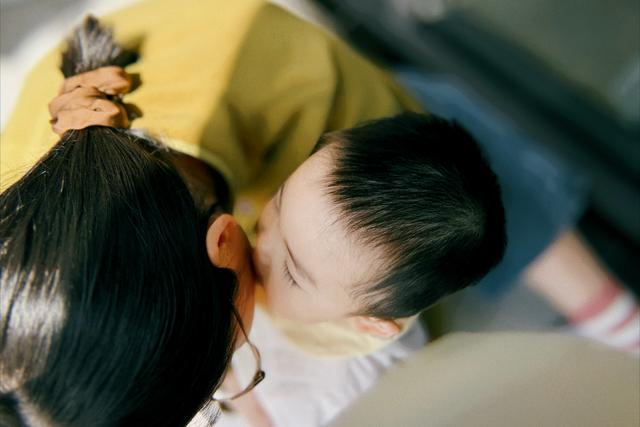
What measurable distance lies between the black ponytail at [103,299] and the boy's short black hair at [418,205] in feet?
0.48

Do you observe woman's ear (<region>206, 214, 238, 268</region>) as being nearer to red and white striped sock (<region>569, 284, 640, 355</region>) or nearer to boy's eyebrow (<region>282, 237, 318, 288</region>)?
boy's eyebrow (<region>282, 237, 318, 288</region>)

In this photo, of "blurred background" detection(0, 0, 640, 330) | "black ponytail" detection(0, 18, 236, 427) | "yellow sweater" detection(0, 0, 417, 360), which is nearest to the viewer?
"black ponytail" detection(0, 18, 236, 427)

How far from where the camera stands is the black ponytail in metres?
0.38

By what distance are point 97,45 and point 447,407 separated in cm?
60

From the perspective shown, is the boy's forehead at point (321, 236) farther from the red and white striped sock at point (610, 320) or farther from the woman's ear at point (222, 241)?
the red and white striped sock at point (610, 320)

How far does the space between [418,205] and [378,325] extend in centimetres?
18

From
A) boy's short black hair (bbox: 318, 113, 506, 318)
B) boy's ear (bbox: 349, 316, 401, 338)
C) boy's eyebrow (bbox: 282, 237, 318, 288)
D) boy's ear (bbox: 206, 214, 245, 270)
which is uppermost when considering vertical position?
boy's short black hair (bbox: 318, 113, 506, 318)

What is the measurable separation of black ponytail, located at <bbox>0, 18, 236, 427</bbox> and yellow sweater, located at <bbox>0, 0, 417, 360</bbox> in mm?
142

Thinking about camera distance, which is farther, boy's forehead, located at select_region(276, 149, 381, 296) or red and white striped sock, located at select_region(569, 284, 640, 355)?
red and white striped sock, located at select_region(569, 284, 640, 355)

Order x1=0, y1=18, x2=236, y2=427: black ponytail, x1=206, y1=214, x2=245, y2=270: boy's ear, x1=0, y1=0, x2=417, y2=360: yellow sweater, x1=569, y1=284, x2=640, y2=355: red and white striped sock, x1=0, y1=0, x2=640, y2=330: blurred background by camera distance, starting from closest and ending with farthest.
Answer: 1. x1=0, y1=18, x2=236, y2=427: black ponytail
2. x1=206, y1=214, x2=245, y2=270: boy's ear
3. x1=0, y1=0, x2=417, y2=360: yellow sweater
4. x1=569, y1=284, x2=640, y2=355: red and white striped sock
5. x1=0, y1=0, x2=640, y2=330: blurred background

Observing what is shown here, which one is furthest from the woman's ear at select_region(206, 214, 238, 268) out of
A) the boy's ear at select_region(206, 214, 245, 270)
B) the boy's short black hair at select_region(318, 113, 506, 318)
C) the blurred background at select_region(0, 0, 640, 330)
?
the blurred background at select_region(0, 0, 640, 330)

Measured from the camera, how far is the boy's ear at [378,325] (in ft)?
1.99

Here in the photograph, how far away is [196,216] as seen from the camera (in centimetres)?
48

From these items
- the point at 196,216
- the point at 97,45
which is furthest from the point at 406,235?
the point at 97,45
